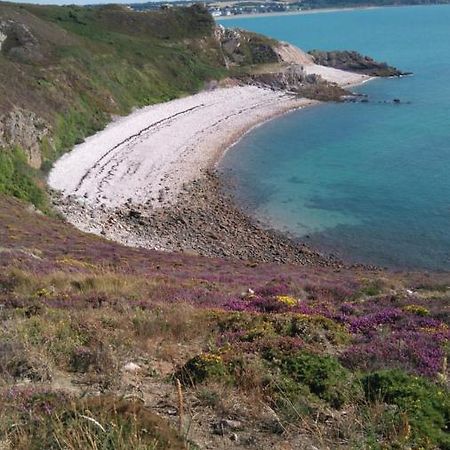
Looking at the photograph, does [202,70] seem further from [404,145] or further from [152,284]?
[152,284]

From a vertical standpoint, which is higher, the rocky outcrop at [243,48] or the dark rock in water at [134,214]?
the rocky outcrop at [243,48]

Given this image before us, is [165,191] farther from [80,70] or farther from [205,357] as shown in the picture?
[205,357]

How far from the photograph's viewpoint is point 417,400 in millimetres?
7816

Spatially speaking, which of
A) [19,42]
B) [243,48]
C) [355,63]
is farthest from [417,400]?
[355,63]

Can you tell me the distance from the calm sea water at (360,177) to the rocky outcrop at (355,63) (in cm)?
2318

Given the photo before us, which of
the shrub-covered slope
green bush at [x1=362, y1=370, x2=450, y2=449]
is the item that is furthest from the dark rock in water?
green bush at [x1=362, y1=370, x2=450, y2=449]

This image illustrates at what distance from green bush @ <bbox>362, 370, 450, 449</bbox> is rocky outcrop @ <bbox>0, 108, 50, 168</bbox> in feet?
133

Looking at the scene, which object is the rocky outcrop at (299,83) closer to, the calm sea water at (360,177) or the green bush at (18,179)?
the calm sea water at (360,177)

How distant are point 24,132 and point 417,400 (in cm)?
4554

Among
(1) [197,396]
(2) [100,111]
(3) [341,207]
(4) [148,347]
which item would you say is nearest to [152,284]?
(4) [148,347]


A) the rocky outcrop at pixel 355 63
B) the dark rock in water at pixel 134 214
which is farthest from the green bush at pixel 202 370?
the rocky outcrop at pixel 355 63

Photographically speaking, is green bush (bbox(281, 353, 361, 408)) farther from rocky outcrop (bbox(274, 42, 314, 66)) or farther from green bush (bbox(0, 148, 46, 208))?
rocky outcrop (bbox(274, 42, 314, 66))

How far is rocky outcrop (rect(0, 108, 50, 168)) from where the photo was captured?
44.9 meters

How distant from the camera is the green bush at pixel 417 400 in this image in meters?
6.97
